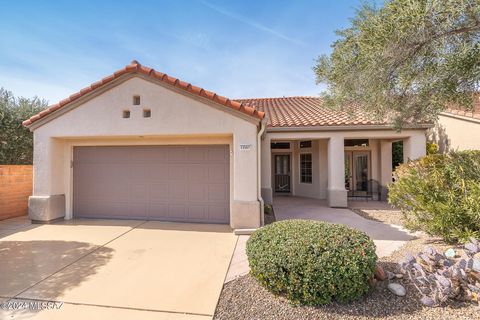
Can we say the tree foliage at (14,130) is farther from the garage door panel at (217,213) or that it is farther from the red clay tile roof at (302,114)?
the red clay tile roof at (302,114)

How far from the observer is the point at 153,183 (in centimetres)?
825

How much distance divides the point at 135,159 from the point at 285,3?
7466mm

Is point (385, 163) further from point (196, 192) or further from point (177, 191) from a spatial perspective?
point (177, 191)

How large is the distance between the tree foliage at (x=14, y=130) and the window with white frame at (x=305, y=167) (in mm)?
15146

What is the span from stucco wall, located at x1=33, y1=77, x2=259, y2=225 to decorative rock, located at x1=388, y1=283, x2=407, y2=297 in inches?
150

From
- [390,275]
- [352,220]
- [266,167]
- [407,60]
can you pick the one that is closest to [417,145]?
[352,220]

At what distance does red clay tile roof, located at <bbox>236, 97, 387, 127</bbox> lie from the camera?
10031mm

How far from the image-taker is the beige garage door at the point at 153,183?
7918 mm

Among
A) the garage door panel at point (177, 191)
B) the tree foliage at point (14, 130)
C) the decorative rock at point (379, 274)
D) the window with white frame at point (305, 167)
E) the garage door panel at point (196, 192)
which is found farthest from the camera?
the window with white frame at point (305, 167)

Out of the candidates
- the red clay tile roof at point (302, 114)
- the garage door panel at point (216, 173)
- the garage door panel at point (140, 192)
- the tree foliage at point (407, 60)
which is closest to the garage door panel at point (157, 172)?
the garage door panel at point (140, 192)

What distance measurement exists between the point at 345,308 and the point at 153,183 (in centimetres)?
689

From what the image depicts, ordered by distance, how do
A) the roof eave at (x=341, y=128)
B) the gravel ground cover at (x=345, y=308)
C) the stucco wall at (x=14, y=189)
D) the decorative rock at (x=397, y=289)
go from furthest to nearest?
the roof eave at (x=341, y=128) < the stucco wall at (x=14, y=189) < the decorative rock at (x=397, y=289) < the gravel ground cover at (x=345, y=308)

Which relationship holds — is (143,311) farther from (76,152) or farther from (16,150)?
(16,150)

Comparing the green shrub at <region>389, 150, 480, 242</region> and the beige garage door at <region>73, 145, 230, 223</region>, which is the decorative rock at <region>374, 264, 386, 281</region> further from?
the beige garage door at <region>73, 145, 230, 223</region>
